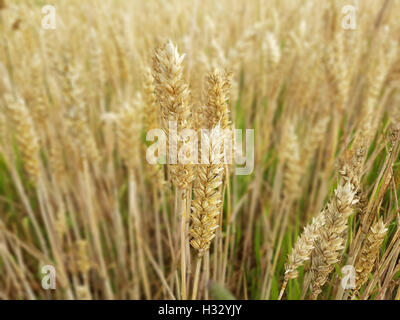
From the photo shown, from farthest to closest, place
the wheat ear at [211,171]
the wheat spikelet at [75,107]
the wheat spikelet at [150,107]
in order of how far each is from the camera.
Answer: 1. the wheat spikelet at [75,107]
2. the wheat spikelet at [150,107]
3. the wheat ear at [211,171]

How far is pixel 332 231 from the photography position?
0.46 m

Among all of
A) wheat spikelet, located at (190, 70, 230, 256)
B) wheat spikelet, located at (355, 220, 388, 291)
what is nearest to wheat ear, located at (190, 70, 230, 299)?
wheat spikelet, located at (190, 70, 230, 256)

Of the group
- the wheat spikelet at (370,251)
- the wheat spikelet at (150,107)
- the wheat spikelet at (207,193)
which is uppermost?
the wheat spikelet at (150,107)

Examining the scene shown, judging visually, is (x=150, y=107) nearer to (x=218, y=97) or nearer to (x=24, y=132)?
(x=218, y=97)

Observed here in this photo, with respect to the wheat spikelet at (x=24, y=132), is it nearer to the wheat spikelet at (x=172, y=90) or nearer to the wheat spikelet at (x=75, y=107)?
the wheat spikelet at (x=75, y=107)

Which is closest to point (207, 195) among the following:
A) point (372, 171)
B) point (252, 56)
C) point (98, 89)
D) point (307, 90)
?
point (372, 171)

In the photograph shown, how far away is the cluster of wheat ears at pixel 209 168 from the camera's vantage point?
50 centimetres

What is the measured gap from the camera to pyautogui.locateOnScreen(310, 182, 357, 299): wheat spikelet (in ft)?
1.46

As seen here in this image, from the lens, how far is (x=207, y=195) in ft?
1.52

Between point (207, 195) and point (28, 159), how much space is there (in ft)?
2.64

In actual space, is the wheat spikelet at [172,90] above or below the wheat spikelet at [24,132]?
above

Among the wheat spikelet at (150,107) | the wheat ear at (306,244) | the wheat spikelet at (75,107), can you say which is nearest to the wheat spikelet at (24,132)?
the wheat spikelet at (75,107)

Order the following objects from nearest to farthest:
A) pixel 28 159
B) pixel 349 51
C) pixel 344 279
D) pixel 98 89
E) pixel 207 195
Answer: pixel 207 195 → pixel 344 279 → pixel 28 159 → pixel 349 51 → pixel 98 89
